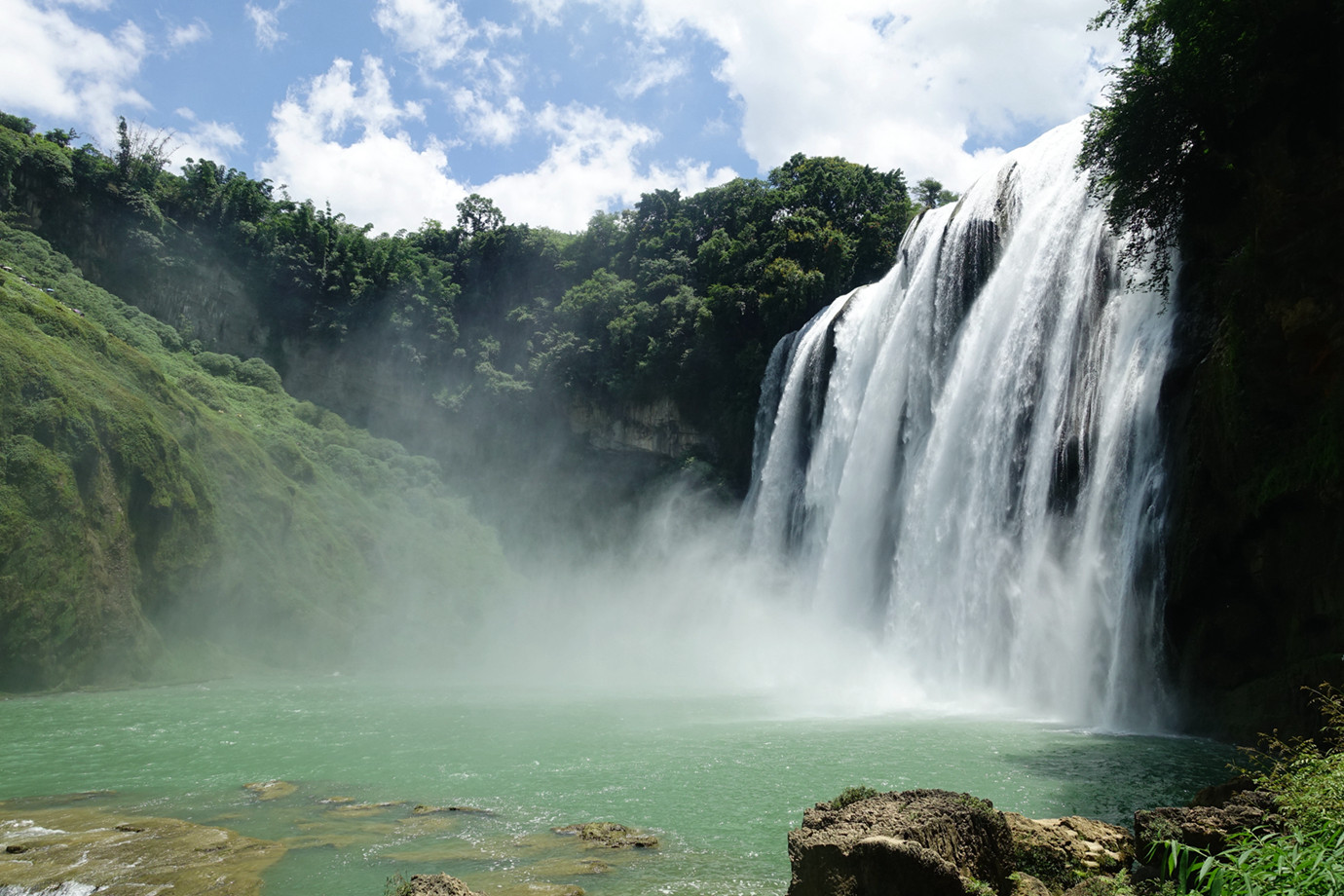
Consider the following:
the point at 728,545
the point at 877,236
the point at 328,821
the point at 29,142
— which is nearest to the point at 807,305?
the point at 877,236

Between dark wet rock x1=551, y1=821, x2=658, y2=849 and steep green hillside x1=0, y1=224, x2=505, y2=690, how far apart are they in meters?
20.8

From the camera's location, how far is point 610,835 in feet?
30.7

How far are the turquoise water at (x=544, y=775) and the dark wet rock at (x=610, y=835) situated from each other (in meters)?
0.23

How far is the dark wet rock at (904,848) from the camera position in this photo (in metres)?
5.57

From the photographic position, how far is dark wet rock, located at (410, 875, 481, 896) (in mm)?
6016

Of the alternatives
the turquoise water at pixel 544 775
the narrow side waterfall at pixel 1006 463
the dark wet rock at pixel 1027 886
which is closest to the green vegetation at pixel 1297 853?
the dark wet rock at pixel 1027 886

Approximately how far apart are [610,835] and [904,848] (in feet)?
15.2

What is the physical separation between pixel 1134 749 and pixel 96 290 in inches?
1800

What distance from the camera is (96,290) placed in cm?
4097

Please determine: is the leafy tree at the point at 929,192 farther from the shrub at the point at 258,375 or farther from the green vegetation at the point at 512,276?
the shrub at the point at 258,375

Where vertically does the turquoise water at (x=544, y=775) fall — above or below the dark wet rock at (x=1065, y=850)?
below

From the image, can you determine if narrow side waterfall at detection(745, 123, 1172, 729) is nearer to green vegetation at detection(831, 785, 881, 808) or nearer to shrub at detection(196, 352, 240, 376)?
green vegetation at detection(831, 785, 881, 808)

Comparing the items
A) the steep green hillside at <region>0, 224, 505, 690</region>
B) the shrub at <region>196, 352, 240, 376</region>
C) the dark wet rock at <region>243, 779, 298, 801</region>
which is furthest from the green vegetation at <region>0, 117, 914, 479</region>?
the dark wet rock at <region>243, 779, 298, 801</region>

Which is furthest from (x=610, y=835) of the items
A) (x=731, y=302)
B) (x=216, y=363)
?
(x=216, y=363)
